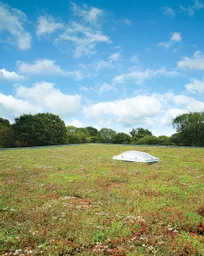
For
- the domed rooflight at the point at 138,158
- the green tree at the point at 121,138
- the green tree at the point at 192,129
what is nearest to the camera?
the domed rooflight at the point at 138,158

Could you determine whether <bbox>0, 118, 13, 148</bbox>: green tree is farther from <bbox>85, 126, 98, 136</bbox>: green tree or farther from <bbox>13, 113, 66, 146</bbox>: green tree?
<bbox>85, 126, 98, 136</bbox>: green tree

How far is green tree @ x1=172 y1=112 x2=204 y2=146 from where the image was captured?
78.2m

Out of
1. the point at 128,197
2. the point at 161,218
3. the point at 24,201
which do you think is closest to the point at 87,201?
the point at 128,197

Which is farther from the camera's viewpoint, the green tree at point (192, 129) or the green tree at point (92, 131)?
the green tree at point (92, 131)

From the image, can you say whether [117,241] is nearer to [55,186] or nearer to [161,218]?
[161,218]

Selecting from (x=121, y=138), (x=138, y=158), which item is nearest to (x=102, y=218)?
(x=138, y=158)

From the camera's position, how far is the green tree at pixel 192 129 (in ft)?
257

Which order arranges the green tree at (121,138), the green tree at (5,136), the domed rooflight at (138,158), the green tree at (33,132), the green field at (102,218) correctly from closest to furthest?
the green field at (102,218) → the domed rooflight at (138,158) → the green tree at (5,136) → the green tree at (33,132) → the green tree at (121,138)

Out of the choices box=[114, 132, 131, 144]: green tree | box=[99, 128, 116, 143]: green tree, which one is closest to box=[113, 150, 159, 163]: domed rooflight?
box=[114, 132, 131, 144]: green tree

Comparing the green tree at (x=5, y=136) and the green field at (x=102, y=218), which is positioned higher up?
the green tree at (x=5, y=136)

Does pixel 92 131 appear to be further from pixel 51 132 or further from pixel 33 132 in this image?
pixel 33 132

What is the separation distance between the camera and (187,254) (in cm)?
662

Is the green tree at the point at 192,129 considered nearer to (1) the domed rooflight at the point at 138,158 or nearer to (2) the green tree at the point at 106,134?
(2) the green tree at the point at 106,134

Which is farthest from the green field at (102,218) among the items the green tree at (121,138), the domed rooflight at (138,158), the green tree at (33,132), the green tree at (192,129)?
the green tree at (121,138)
